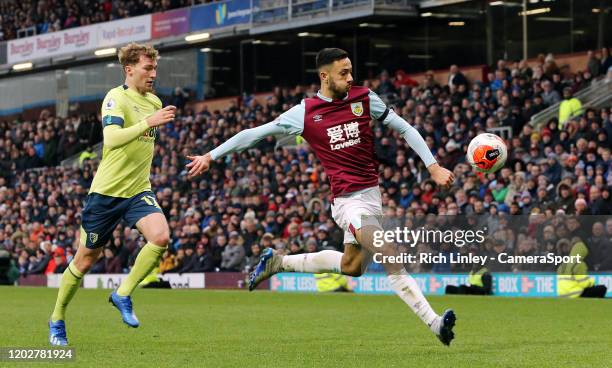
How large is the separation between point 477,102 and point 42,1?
26.3 m

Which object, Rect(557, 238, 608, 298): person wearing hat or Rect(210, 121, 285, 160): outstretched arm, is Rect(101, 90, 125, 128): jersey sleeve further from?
Rect(557, 238, 608, 298): person wearing hat

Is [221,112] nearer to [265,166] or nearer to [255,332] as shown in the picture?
[265,166]

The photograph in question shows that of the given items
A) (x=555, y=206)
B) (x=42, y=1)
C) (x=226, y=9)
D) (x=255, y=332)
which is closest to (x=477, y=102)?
(x=555, y=206)

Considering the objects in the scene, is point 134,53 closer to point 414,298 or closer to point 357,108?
point 357,108

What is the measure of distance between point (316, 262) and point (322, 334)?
1.41 meters

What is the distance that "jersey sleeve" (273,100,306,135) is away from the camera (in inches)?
389

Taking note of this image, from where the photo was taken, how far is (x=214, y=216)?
2980 cm

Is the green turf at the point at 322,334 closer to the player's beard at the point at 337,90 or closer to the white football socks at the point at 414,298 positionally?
the white football socks at the point at 414,298

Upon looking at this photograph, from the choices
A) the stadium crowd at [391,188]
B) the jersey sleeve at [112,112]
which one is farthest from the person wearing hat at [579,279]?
the jersey sleeve at [112,112]

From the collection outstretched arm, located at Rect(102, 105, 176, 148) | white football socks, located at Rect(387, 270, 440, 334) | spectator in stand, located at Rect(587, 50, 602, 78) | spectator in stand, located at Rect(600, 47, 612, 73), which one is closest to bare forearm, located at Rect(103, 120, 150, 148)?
outstretched arm, located at Rect(102, 105, 176, 148)

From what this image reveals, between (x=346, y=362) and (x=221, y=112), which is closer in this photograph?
(x=346, y=362)

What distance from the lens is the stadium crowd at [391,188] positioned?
21141mm

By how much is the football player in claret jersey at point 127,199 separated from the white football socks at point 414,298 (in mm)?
2124

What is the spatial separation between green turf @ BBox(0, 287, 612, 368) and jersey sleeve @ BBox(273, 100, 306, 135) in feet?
6.10
